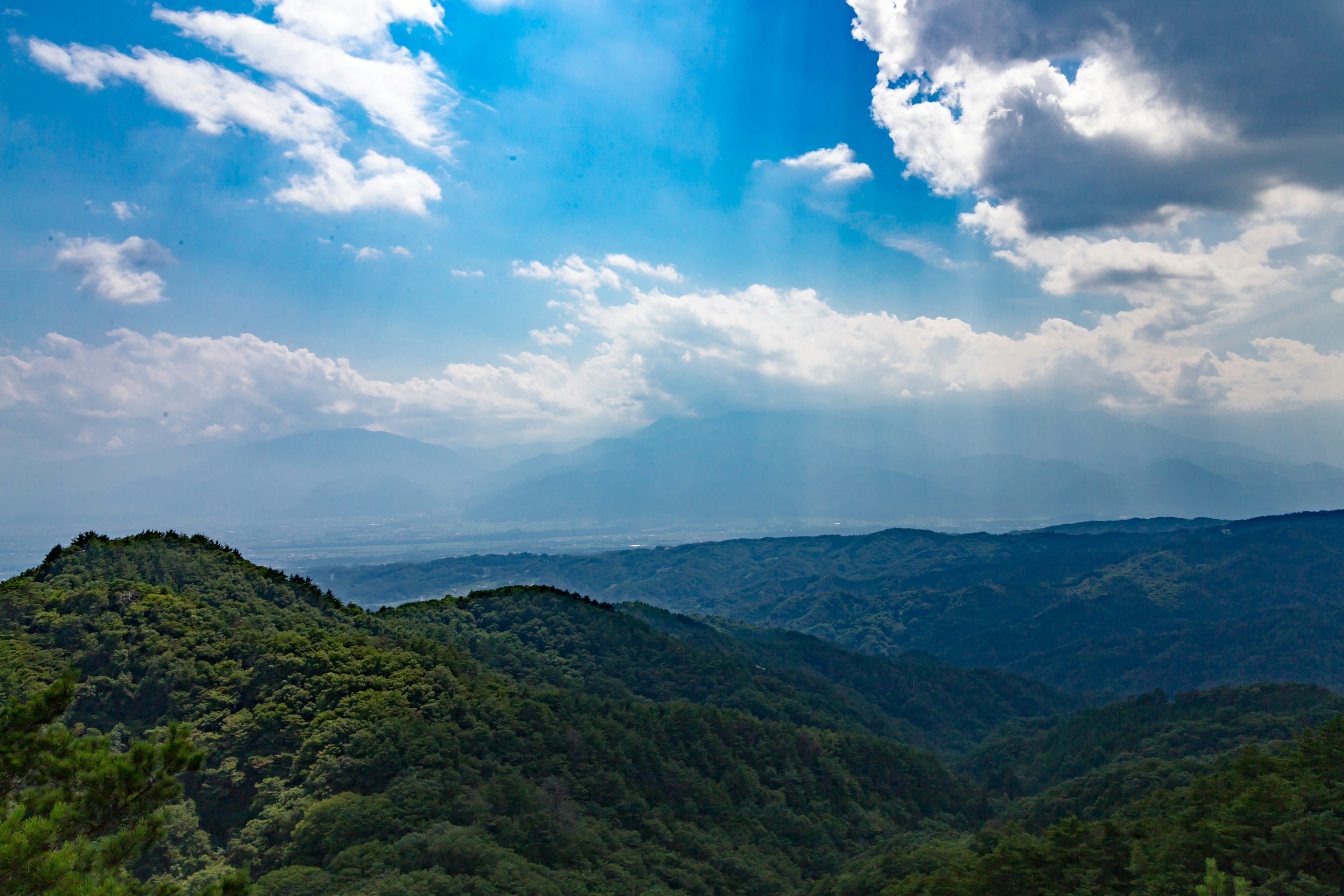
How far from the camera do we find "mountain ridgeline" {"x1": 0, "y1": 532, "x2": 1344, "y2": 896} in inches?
1499

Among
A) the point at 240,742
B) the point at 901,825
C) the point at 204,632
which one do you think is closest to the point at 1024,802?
the point at 901,825

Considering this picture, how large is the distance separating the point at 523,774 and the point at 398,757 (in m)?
10.3

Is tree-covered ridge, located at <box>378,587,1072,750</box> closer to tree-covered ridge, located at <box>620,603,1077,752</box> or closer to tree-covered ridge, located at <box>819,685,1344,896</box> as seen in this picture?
tree-covered ridge, located at <box>620,603,1077,752</box>

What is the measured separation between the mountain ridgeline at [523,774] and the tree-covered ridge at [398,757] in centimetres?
22

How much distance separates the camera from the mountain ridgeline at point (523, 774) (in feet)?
125

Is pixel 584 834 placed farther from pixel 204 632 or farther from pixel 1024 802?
pixel 1024 802

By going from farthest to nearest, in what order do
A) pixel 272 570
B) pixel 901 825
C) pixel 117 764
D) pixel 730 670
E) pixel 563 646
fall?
pixel 730 670 → pixel 563 646 → pixel 272 570 → pixel 901 825 → pixel 117 764

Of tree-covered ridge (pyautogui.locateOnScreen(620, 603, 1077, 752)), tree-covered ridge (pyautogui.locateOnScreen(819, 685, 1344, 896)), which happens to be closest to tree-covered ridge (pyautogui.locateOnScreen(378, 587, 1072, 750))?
tree-covered ridge (pyautogui.locateOnScreen(620, 603, 1077, 752))

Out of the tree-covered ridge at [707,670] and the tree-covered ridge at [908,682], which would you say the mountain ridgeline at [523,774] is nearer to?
the tree-covered ridge at [707,670]

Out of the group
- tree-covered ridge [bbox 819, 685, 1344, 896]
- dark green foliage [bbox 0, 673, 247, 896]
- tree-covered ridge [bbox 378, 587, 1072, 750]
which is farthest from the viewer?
tree-covered ridge [bbox 378, 587, 1072, 750]

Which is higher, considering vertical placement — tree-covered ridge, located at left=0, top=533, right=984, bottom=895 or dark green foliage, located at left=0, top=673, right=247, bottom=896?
dark green foliage, located at left=0, top=673, right=247, bottom=896

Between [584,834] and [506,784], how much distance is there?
21.1 ft

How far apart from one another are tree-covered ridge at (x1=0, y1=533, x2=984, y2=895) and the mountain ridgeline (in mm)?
220

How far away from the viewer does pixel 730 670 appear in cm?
11956
